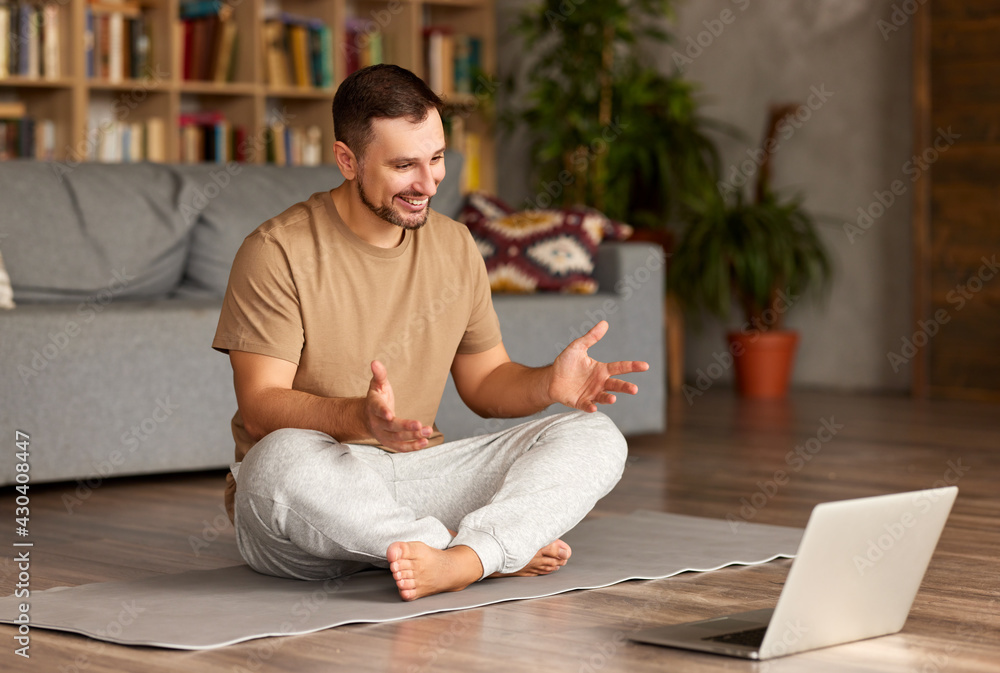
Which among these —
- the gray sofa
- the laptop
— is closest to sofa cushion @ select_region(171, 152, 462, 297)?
the gray sofa

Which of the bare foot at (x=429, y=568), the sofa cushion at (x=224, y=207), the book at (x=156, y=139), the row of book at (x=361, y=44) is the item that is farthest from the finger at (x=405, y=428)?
the row of book at (x=361, y=44)

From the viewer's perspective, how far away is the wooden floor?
163 centimetres

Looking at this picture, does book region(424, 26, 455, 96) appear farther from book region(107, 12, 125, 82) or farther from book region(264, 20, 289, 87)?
book region(107, 12, 125, 82)

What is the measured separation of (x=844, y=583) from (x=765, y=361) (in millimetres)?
3508

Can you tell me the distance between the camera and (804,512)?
9.07ft

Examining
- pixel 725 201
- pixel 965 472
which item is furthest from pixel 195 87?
pixel 965 472

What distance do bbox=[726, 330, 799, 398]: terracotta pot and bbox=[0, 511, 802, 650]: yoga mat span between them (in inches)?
105

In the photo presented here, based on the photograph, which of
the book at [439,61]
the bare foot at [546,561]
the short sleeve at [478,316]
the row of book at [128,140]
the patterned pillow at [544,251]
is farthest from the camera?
the book at [439,61]

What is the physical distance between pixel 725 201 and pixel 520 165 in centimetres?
110

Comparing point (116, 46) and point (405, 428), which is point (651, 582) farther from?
point (116, 46)

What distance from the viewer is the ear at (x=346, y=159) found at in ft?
6.61

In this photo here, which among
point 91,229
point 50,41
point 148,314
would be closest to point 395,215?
point 148,314

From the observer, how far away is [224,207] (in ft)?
12.5

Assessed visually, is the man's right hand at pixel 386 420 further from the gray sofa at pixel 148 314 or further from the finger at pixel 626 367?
the gray sofa at pixel 148 314
